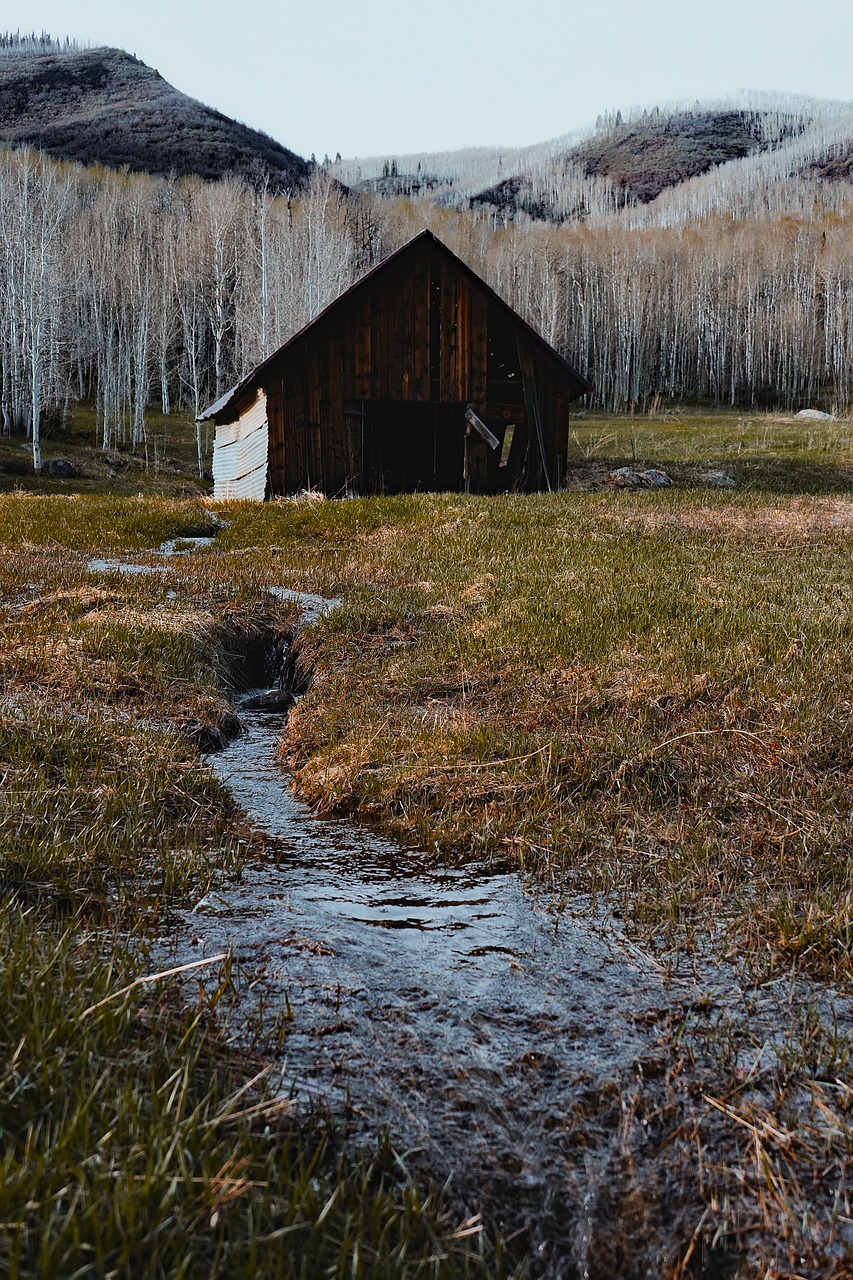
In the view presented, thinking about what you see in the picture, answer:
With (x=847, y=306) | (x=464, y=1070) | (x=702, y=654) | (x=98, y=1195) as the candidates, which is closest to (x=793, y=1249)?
(x=464, y=1070)

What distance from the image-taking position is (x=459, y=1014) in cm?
280

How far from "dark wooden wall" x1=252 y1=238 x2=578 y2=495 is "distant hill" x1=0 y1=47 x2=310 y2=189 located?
74.4 m

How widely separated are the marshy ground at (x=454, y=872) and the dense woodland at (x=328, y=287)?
131ft

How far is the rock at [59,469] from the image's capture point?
3659cm

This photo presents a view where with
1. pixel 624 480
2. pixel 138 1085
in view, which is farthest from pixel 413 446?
pixel 138 1085

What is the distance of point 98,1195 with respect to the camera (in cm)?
166

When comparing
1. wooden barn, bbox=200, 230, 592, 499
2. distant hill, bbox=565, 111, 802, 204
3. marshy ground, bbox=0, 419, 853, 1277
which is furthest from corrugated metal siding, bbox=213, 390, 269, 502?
distant hill, bbox=565, 111, 802, 204

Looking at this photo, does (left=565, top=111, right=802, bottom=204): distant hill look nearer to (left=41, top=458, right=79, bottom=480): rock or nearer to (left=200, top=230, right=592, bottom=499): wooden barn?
(left=41, top=458, right=79, bottom=480): rock

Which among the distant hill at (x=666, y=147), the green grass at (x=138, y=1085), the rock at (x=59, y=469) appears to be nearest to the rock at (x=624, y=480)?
the green grass at (x=138, y=1085)

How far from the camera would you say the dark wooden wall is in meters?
20.8

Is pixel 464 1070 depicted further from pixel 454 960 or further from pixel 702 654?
pixel 702 654

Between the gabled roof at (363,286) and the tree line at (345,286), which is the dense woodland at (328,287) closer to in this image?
the tree line at (345,286)

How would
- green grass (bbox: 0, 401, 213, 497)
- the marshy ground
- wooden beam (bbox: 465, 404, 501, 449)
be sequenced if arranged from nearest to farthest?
the marshy ground
wooden beam (bbox: 465, 404, 501, 449)
green grass (bbox: 0, 401, 213, 497)

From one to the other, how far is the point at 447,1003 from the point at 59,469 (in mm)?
38499
